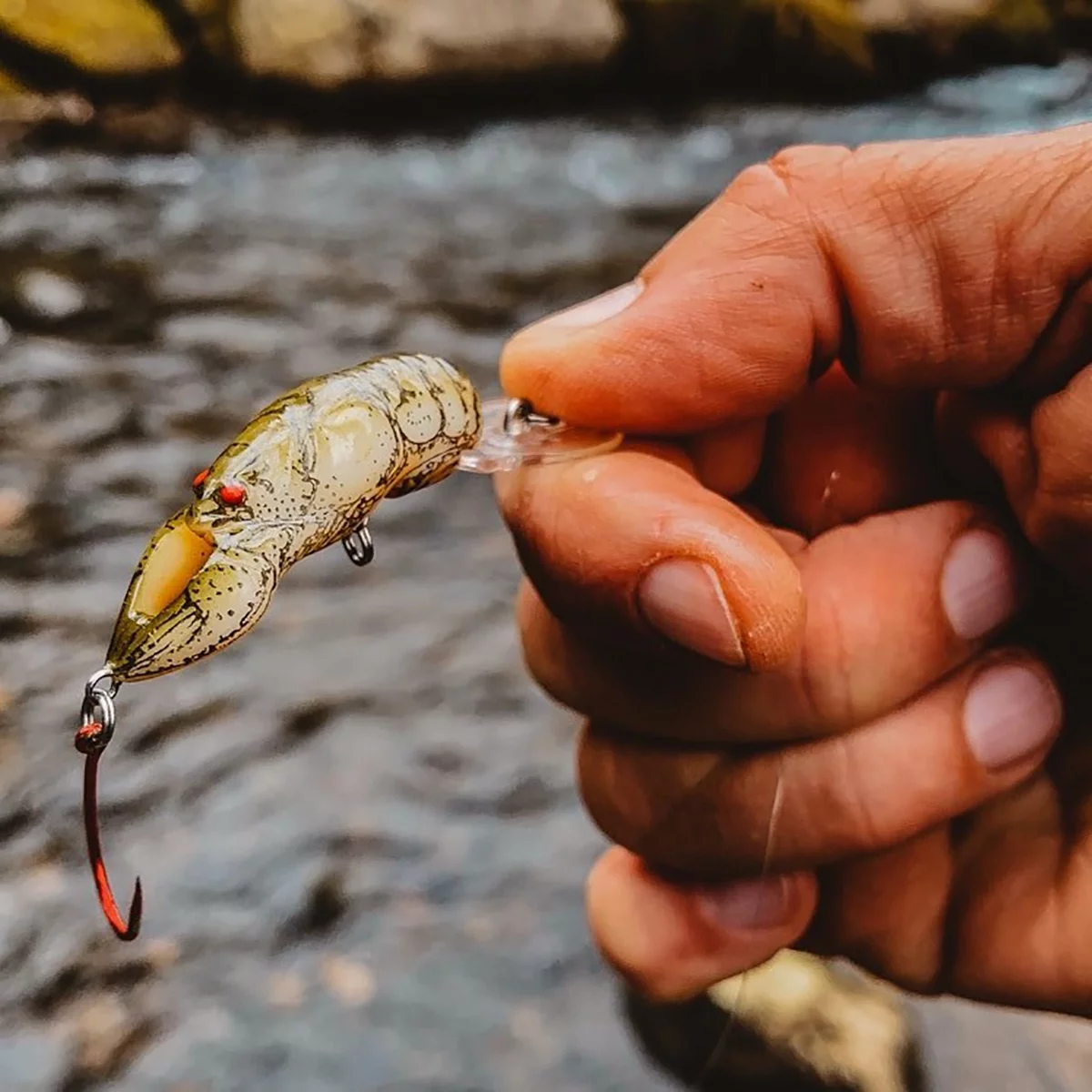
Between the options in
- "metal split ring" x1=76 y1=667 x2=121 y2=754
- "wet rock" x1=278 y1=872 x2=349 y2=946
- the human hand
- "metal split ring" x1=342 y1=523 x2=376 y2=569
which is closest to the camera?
"metal split ring" x1=76 y1=667 x2=121 y2=754

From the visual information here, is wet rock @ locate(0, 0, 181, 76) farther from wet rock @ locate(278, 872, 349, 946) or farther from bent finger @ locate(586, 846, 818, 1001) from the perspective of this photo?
bent finger @ locate(586, 846, 818, 1001)

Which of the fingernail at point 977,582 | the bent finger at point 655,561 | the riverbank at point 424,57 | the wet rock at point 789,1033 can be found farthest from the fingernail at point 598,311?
the riverbank at point 424,57

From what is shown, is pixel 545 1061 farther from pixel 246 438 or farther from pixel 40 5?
pixel 40 5

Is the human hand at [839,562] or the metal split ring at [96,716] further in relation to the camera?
the human hand at [839,562]

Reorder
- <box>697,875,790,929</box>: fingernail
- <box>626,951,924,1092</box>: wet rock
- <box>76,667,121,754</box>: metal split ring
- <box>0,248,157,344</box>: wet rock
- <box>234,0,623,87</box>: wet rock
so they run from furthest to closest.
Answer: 1. <box>234,0,623,87</box>: wet rock
2. <box>0,248,157,344</box>: wet rock
3. <box>626,951,924,1092</box>: wet rock
4. <box>697,875,790,929</box>: fingernail
5. <box>76,667,121,754</box>: metal split ring

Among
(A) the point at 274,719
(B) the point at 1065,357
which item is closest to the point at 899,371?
(B) the point at 1065,357

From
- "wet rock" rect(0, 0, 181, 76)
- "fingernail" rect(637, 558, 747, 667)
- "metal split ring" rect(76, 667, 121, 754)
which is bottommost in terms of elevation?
"wet rock" rect(0, 0, 181, 76)

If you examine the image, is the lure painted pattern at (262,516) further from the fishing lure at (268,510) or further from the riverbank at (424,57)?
the riverbank at (424,57)

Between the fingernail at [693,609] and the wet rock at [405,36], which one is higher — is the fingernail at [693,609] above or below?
above

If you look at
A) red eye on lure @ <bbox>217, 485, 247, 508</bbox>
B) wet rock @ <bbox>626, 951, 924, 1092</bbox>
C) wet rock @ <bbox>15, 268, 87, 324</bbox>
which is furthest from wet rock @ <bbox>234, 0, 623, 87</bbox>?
red eye on lure @ <bbox>217, 485, 247, 508</bbox>
